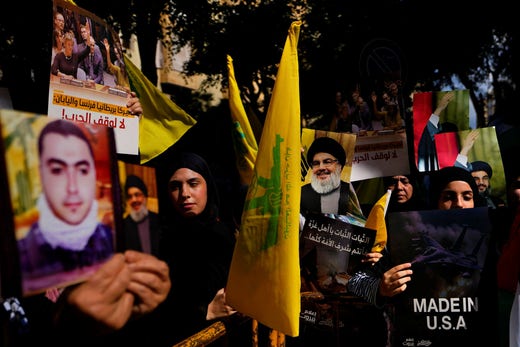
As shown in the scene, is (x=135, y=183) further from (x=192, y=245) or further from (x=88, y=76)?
(x=88, y=76)

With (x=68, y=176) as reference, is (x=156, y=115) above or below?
above

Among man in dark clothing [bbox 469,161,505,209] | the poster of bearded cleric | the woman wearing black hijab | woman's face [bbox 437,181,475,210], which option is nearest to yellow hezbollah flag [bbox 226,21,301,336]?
the woman wearing black hijab

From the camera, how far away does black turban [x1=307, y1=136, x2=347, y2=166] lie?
165 inches

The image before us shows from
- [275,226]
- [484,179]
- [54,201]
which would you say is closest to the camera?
[54,201]

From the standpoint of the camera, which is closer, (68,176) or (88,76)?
(68,176)

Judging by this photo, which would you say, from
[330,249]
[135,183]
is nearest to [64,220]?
[135,183]

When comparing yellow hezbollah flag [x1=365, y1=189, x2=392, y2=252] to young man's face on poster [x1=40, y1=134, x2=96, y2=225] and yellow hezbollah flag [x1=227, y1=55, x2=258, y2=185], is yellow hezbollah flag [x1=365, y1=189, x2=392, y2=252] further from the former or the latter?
young man's face on poster [x1=40, y1=134, x2=96, y2=225]

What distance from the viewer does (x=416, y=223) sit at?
126 inches

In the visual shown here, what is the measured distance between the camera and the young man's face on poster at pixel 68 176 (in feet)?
5.86

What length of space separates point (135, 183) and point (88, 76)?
1814mm

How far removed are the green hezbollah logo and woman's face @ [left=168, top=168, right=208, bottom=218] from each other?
58 centimetres

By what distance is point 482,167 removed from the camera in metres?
4.99

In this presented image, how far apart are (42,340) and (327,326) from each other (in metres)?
1.92

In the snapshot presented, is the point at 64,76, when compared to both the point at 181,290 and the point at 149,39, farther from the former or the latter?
the point at 149,39
